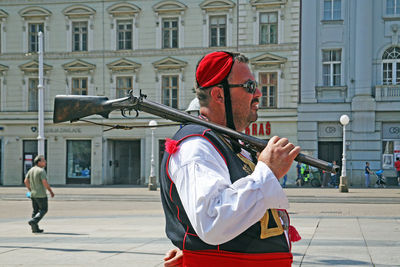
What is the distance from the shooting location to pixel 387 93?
1143 inches

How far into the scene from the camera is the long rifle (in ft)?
7.76

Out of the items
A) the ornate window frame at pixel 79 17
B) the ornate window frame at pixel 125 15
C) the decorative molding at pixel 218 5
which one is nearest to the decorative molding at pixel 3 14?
the ornate window frame at pixel 79 17

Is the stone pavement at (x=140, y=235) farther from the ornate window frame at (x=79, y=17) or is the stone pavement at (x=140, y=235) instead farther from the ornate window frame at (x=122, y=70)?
the ornate window frame at (x=79, y=17)

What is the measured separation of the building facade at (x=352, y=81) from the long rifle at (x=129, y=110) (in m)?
27.6

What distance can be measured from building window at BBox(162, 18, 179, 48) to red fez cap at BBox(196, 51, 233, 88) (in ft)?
98.1

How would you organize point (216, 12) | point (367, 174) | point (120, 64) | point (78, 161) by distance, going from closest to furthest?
1. point (367, 174)
2. point (216, 12)
3. point (120, 64)
4. point (78, 161)

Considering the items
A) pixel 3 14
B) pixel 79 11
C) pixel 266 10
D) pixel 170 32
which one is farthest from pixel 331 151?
pixel 3 14

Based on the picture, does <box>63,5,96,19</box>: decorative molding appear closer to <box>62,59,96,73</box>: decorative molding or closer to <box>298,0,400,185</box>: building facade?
<box>62,59,96,73</box>: decorative molding

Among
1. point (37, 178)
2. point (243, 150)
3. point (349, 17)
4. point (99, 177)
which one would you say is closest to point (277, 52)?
point (349, 17)

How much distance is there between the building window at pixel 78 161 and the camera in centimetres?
3284

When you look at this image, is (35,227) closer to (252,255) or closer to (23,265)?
(23,265)

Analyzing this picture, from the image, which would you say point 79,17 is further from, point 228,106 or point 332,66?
point 228,106

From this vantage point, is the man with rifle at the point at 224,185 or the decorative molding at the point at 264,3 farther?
the decorative molding at the point at 264,3

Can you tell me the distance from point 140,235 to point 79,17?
24.2 meters
